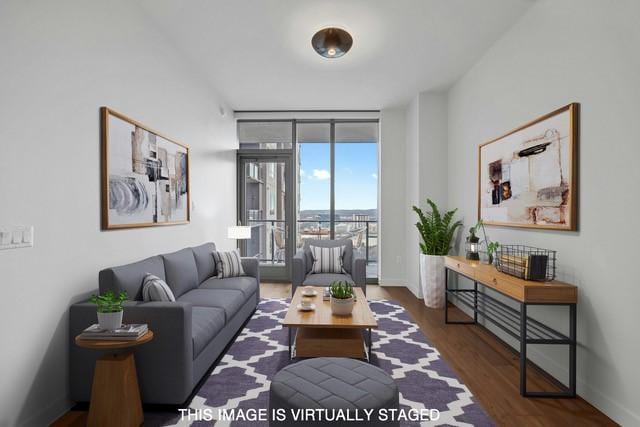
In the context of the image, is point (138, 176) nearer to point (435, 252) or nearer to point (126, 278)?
point (126, 278)

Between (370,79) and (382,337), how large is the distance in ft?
10.3

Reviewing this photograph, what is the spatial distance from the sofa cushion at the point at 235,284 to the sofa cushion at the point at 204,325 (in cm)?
70

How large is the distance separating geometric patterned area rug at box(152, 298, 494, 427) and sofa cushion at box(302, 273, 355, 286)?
60 centimetres

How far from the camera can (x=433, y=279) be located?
4.23m

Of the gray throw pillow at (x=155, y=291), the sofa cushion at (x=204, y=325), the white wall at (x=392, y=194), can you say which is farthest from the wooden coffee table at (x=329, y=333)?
the white wall at (x=392, y=194)

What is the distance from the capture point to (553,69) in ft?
8.20

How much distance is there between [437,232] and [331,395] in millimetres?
3233

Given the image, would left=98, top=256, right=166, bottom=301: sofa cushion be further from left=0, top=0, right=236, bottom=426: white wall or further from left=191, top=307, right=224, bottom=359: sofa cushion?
left=191, top=307, right=224, bottom=359: sofa cushion

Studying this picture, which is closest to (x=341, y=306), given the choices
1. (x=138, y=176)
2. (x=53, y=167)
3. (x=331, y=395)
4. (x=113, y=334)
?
(x=331, y=395)

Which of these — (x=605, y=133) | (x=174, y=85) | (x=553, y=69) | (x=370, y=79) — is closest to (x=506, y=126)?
(x=553, y=69)

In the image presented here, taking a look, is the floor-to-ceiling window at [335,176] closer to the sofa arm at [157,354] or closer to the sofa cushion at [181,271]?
the sofa cushion at [181,271]

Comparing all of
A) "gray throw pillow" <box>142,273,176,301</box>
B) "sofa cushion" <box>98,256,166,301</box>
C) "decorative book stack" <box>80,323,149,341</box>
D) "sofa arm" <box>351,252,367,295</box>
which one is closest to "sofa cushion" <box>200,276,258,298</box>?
"sofa cushion" <box>98,256,166,301</box>

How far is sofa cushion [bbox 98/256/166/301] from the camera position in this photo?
2176mm

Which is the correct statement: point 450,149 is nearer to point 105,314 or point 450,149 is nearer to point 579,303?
point 579,303
